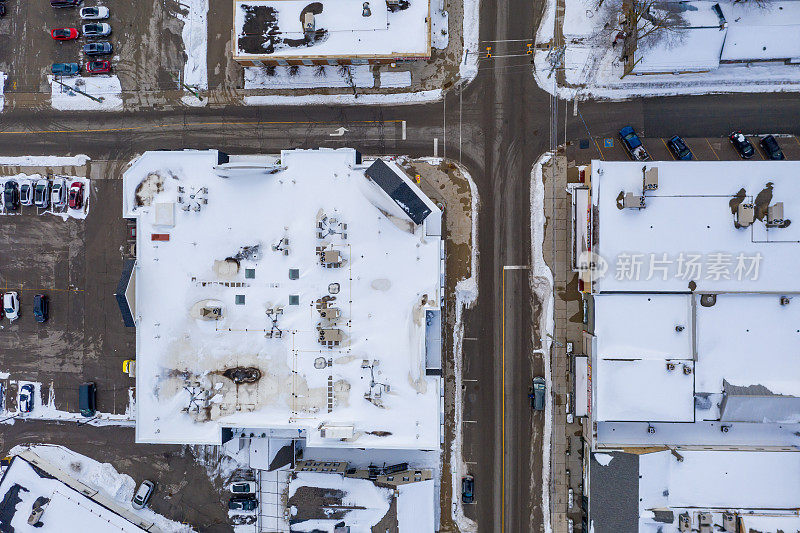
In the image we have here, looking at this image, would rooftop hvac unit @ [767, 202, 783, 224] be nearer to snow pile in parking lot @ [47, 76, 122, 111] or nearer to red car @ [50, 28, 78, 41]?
snow pile in parking lot @ [47, 76, 122, 111]

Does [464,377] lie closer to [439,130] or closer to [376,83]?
[439,130]

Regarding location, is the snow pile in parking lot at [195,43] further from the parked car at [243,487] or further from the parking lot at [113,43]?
the parked car at [243,487]

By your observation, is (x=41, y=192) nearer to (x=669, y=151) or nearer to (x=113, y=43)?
(x=113, y=43)

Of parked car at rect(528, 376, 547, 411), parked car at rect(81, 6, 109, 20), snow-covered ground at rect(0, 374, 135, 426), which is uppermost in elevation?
parked car at rect(81, 6, 109, 20)

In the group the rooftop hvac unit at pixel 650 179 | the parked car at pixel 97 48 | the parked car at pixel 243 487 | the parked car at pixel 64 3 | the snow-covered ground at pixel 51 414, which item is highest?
the parked car at pixel 64 3

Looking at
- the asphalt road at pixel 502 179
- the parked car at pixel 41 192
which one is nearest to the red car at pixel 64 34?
the parked car at pixel 41 192

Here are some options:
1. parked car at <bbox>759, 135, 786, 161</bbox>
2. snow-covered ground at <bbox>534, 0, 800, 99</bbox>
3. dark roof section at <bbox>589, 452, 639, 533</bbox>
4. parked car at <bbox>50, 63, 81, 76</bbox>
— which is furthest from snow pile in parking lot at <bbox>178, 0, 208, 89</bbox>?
parked car at <bbox>759, 135, 786, 161</bbox>
